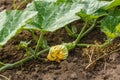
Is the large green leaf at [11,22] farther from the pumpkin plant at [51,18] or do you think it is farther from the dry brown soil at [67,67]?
the dry brown soil at [67,67]

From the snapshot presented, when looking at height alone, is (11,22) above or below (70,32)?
above

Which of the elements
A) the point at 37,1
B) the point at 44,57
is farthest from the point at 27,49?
the point at 37,1

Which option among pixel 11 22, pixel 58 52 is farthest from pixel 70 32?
pixel 11 22

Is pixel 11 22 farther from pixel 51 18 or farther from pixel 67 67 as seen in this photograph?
pixel 67 67

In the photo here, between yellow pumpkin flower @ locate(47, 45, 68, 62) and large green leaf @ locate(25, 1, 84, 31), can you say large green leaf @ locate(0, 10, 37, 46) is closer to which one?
large green leaf @ locate(25, 1, 84, 31)

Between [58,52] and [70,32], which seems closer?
[58,52]

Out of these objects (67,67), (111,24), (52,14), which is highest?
(52,14)
